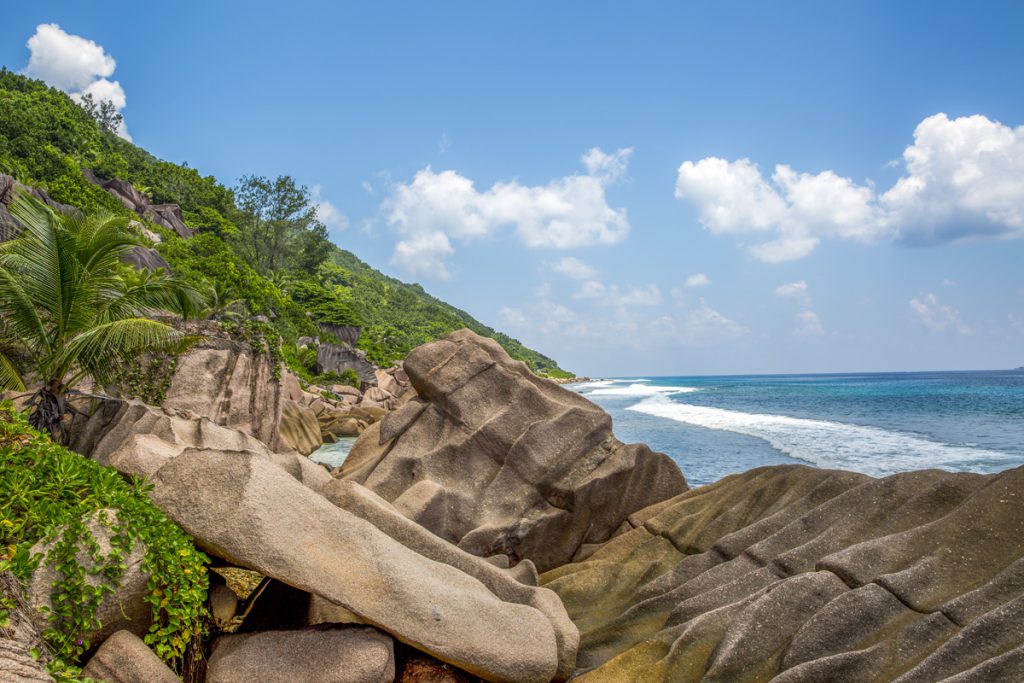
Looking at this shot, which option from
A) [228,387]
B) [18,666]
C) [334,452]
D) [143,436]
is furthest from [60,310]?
[334,452]

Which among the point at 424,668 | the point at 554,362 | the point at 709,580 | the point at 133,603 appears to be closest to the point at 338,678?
the point at 424,668

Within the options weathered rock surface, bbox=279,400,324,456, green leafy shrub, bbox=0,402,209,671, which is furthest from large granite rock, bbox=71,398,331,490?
weathered rock surface, bbox=279,400,324,456

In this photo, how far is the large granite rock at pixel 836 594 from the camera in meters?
4.83

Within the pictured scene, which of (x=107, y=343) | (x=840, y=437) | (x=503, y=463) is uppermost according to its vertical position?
(x=107, y=343)

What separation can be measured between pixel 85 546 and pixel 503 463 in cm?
664

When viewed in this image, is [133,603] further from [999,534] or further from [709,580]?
[999,534]

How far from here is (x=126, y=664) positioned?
4277 mm

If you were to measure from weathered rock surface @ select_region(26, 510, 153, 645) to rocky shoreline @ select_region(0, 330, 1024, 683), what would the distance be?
2 cm

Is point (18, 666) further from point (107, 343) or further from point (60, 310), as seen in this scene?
point (60, 310)

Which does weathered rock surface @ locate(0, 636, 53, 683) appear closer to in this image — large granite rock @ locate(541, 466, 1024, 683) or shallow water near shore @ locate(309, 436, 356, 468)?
large granite rock @ locate(541, 466, 1024, 683)

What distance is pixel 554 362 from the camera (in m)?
157

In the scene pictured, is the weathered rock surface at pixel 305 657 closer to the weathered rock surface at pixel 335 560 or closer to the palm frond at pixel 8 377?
the weathered rock surface at pixel 335 560

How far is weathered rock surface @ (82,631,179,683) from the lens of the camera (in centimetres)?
421

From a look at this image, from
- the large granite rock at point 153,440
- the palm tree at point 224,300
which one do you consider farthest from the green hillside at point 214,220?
the large granite rock at point 153,440
